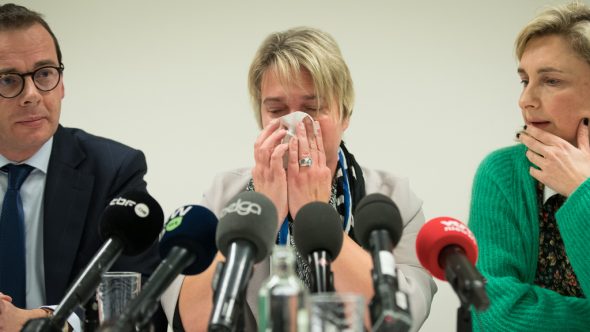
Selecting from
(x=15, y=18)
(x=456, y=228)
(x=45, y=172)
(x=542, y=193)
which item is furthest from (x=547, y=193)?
(x=15, y=18)

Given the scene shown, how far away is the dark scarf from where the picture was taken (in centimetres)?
180

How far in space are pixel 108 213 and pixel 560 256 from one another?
1316 millimetres

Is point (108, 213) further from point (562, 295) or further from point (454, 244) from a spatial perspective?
point (562, 295)

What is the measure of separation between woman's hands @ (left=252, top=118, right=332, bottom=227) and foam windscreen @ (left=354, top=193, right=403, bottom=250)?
699 millimetres

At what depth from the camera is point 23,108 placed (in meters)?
1.99

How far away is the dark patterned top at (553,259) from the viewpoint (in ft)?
6.03

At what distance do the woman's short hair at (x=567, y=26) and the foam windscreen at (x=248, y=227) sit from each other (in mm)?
1280

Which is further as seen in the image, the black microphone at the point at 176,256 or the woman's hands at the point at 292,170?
the woman's hands at the point at 292,170

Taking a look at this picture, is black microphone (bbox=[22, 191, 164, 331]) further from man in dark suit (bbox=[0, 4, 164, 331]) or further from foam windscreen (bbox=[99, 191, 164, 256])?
man in dark suit (bbox=[0, 4, 164, 331])

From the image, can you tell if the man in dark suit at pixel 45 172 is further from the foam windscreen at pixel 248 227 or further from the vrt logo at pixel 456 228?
the vrt logo at pixel 456 228

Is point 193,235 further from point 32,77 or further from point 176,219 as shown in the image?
point 32,77

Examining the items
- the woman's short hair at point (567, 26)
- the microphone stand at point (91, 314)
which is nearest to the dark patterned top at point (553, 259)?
the woman's short hair at point (567, 26)

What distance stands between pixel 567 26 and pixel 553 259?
64 centimetres

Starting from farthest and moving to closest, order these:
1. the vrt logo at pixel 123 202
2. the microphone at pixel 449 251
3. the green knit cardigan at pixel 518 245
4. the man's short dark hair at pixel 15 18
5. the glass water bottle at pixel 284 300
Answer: the man's short dark hair at pixel 15 18 → the green knit cardigan at pixel 518 245 → the vrt logo at pixel 123 202 → the microphone at pixel 449 251 → the glass water bottle at pixel 284 300
